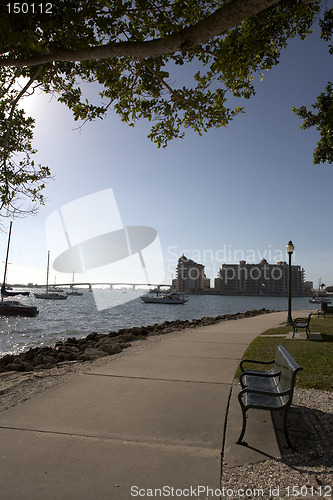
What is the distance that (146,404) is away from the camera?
17.5 ft

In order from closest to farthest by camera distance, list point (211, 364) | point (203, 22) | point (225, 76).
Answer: point (203, 22) < point (225, 76) < point (211, 364)

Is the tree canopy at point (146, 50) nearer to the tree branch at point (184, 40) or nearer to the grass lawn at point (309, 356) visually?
the tree branch at point (184, 40)

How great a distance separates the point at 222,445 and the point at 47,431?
2.12 metres

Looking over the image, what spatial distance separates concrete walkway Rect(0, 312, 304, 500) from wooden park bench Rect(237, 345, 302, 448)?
1.28ft

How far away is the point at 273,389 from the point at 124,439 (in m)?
2.15

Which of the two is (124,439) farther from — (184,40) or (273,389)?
(184,40)

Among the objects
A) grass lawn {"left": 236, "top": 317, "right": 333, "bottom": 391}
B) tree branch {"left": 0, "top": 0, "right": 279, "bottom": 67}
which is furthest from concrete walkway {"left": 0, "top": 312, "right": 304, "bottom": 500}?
tree branch {"left": 0, "top": 0, "right": 279, "bottom": 67}

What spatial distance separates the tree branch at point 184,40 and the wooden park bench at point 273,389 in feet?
14.6

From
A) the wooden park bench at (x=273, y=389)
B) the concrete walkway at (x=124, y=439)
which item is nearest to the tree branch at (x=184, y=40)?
the wooden park bench at (x=273, y=389)

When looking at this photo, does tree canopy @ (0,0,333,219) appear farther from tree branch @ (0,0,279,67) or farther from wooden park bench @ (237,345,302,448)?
wooden park bench @ (237,345,302,448)

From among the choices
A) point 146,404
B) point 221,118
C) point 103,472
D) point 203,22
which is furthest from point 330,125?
point 103,472

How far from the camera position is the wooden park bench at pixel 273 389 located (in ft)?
13.1

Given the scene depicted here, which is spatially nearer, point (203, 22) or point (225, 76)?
point (203, 22)

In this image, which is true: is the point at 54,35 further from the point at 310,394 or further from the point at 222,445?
the point at 310,394
